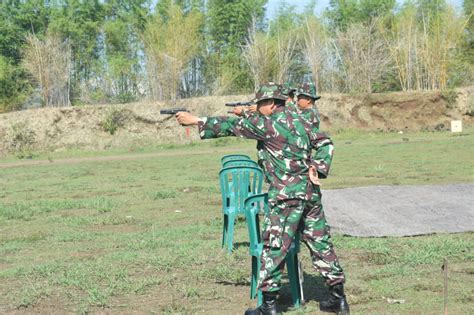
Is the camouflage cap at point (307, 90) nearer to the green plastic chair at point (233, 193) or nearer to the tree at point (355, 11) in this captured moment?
the green plastic chair at point (233, 193)

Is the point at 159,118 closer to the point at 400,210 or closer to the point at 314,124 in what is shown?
the point at 400,210

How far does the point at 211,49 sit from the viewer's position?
129 feet

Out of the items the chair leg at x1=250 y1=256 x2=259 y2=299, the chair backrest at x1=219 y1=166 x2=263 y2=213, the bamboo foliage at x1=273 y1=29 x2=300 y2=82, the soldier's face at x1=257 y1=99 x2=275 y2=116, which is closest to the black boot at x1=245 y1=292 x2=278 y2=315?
the chair leg at x1=250 y1=256 x2=259 y2=299

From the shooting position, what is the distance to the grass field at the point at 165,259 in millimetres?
5902

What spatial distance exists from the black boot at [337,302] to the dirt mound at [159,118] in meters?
28.0

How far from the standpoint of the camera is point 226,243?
316 inches

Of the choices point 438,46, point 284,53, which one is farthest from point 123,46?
point 438,46

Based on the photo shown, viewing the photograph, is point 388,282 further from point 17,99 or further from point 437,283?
point 17,99

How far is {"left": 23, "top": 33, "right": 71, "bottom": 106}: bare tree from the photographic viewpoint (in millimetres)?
33875

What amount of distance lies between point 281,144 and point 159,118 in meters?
30.6

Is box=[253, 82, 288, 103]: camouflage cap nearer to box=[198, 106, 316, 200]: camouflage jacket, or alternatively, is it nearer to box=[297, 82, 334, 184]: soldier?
box=[198, 106, 316, 200]: camouflage jacket

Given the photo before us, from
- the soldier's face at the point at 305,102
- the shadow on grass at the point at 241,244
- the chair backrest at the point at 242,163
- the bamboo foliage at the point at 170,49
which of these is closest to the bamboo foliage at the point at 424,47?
the bamboo foliage at the point at 170,49

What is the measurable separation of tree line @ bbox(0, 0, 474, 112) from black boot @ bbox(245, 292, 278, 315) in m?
30.0

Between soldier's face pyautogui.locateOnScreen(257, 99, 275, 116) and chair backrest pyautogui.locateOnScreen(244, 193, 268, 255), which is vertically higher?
soldier's face pyautogui.locateOnScreen(257, 99, 275, 116)
